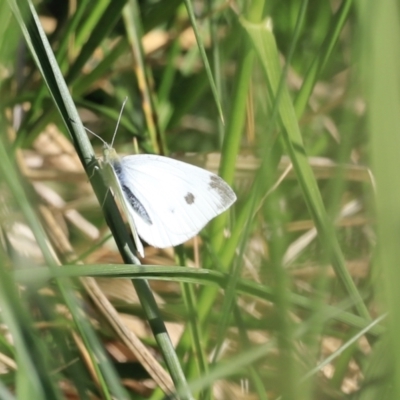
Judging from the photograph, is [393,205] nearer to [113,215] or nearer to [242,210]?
[113,215]

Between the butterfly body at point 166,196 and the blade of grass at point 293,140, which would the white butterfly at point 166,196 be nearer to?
the butterfly body at point 166,196

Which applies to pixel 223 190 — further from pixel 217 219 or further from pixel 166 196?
pixel 166 196

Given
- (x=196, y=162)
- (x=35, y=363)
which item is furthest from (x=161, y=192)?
(x=35, y=363)

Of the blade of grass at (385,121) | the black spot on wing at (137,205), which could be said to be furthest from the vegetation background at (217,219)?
the black spot on wing at (137,205)

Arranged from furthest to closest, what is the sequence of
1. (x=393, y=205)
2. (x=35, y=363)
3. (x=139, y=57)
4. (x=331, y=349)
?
(x=139, y=57) < (x=331, y=349) < (x=35, y=363) < (x=393, y=205)

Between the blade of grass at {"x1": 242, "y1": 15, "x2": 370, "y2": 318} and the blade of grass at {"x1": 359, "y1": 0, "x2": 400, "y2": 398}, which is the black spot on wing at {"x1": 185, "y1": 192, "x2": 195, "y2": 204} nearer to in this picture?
the blade of grass at {"x1": 242, "y1": 15, "x2": 370, "y2": 318}

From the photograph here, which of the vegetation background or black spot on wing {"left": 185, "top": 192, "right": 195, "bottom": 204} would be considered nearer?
the vegetation background

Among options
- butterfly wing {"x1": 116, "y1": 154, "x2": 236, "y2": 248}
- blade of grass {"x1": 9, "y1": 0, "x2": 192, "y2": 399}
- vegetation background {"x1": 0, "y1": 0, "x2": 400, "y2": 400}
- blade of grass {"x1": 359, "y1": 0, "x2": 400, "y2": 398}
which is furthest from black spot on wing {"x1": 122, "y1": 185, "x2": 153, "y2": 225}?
blade of grass {"x1": 359, "y1": 0, "x2": 400, "y2": 398}

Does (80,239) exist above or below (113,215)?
below
